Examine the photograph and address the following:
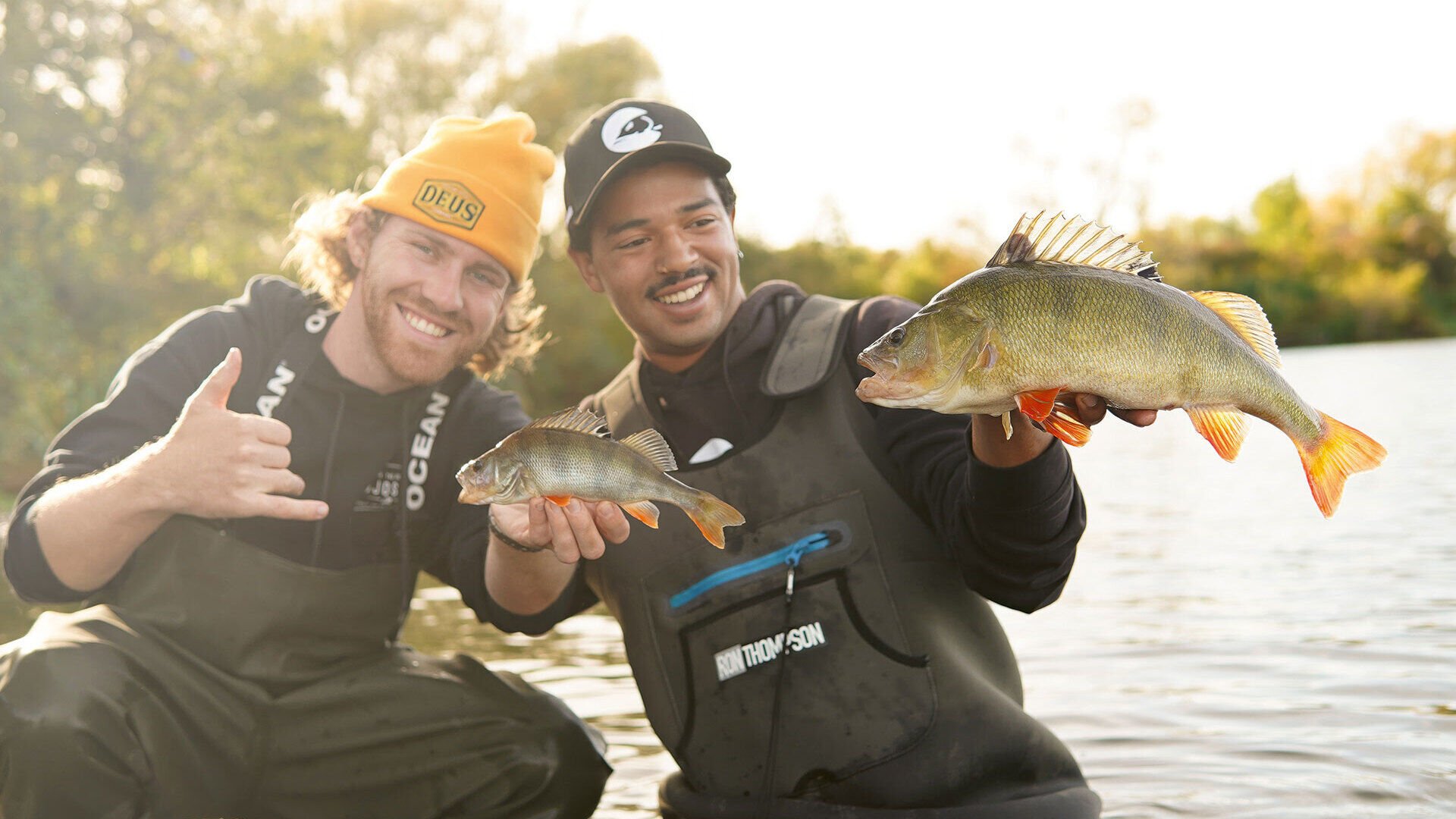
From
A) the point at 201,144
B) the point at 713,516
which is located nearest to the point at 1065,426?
the point at 713,516

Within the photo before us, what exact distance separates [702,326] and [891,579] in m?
1.02

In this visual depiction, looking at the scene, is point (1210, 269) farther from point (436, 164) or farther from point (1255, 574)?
point (436, 164)

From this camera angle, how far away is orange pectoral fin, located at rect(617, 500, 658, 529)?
3.15 metres

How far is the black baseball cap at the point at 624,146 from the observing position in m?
4.00

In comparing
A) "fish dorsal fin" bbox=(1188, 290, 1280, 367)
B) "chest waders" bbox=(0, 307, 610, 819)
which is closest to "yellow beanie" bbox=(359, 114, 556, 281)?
"chest waders" bbox=(0, 307, 610, 819)

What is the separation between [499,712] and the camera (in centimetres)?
438

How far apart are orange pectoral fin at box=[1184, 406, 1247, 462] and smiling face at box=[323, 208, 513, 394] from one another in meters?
2.61

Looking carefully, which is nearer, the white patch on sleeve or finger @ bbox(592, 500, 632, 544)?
finger @ bbox(592, 500, 632, 544)

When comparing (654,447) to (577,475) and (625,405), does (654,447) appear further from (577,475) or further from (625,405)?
(625,405)

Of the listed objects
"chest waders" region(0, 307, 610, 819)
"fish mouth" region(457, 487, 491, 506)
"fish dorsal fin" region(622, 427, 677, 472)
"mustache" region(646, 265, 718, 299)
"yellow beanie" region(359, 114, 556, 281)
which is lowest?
"chest waders" region(0, 307, 610, 819)

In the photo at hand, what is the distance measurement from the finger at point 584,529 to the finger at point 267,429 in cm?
82

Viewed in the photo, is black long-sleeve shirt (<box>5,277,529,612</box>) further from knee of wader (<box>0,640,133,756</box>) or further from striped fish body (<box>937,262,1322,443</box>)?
striped fish body (<box>937,262,1322,443</box>)

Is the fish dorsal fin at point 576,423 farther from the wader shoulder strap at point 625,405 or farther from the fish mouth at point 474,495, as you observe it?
the wader shoulder strap at point 625,405

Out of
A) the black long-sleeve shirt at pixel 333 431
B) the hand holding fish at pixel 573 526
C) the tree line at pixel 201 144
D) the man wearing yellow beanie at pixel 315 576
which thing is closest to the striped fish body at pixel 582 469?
the hand holding fish at pixel 573 526
